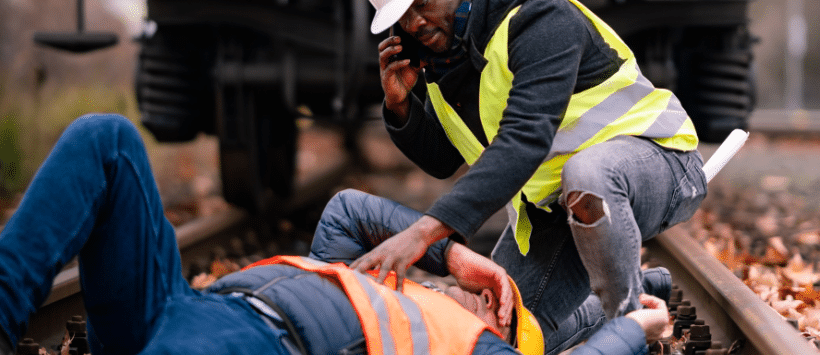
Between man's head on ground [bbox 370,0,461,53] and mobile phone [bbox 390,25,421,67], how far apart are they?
0.11 m

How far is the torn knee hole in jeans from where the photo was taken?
2.31 metres

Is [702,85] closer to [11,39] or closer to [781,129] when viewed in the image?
[11,39]

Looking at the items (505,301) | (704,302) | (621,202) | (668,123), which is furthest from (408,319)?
(704,302)

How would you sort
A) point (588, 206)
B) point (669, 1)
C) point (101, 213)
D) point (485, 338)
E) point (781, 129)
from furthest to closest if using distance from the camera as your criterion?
point (781, 129) → point (669, 1) → point (588, 206) → point (485, 338) → point (101, 213)

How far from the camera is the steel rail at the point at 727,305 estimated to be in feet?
7.88

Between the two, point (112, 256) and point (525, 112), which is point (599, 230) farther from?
point (112, 256)

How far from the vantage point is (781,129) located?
16234mm

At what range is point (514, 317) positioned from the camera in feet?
7.50

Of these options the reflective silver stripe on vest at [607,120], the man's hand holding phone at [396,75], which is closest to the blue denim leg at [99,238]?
the man's hand holding phone at [396,75]

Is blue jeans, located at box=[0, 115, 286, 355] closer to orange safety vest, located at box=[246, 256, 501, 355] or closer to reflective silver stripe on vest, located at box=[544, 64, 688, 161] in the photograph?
orange safety vest, located at box=[246, 256, 501, 355]

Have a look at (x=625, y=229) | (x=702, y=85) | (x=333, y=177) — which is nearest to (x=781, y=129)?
(x=333, y=177)

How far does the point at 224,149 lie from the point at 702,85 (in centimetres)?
321

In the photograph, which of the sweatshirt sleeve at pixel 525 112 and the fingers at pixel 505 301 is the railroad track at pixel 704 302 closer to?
the fingers at pixel 505 301

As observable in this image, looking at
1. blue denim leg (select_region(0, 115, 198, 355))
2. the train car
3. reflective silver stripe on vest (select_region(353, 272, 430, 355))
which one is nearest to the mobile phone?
reflective silver stripe on vest (select_region(353, 272, 430, 355))
